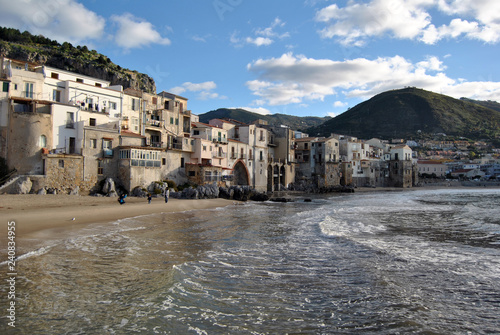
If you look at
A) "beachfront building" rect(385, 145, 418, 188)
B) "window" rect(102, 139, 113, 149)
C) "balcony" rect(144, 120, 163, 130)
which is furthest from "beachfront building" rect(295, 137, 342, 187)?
"window" rect(102, 139, 113, 149)

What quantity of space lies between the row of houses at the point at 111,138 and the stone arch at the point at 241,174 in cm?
18

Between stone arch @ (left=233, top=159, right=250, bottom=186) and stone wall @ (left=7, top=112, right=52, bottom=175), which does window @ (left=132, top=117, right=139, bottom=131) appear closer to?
stone wall @ (left=7, top=112, right=52, bottom=175)

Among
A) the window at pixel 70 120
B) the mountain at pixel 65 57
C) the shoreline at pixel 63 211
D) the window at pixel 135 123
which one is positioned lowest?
the shoreline at pixel 63 211

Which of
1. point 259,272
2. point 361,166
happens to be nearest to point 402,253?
point 259,272

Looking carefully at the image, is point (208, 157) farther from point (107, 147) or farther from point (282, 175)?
point (282, 175)

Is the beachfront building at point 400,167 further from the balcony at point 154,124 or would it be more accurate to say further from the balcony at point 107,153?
the balcony at point 107,153

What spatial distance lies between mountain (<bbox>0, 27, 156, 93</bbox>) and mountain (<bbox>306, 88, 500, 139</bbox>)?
104 m

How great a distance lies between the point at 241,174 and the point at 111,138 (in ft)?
87.8

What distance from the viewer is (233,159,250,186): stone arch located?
58688 mm

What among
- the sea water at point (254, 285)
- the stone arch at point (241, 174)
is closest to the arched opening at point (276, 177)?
the stone arch at point (241, 174)

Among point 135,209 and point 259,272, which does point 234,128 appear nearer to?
point 135,209

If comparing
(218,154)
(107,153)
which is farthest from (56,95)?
(218,154)

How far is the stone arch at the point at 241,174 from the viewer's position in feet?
193

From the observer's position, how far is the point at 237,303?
348 inches
